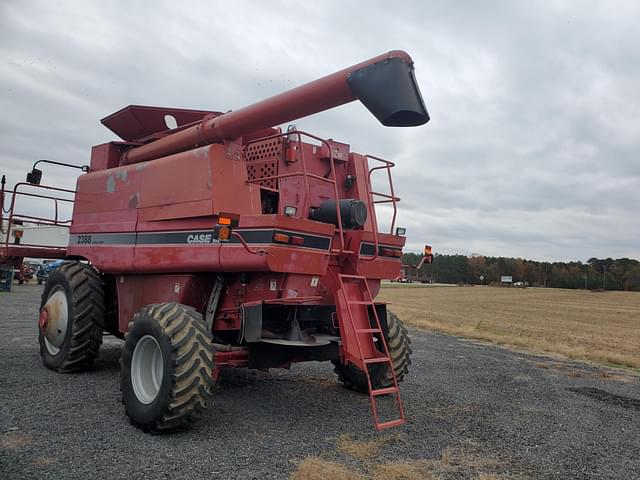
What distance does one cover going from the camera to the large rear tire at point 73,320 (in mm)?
6945

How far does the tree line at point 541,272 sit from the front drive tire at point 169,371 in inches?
3156

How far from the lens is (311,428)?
5.23 m

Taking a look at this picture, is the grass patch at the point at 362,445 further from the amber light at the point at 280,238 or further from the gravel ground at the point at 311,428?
the amber light at the point at 280,238

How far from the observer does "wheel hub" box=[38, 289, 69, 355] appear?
23.5 ft

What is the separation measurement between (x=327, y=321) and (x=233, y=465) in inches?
81.8

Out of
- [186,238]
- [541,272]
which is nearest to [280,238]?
[186,238]

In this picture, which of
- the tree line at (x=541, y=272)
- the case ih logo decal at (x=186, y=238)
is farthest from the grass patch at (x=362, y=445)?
the tree line at (x=541, y=272)

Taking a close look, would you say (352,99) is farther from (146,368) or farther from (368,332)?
(146,368)

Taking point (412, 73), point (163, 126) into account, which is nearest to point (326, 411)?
point (412, 73)

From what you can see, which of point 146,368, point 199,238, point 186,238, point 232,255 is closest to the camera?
point 232,255

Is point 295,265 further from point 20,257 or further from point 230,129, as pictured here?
point 20,257

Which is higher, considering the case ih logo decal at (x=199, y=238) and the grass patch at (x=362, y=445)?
the case ih logo decal at (x=199, y=238)

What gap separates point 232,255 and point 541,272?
110 metres

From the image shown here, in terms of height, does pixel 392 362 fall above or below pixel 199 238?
below
